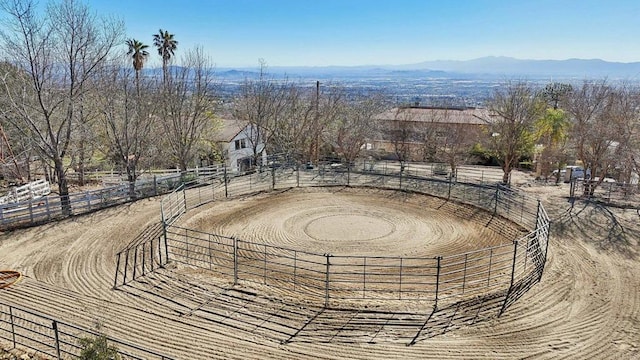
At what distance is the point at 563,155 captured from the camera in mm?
29672

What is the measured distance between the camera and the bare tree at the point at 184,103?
88.6ft

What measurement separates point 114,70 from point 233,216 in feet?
36.6

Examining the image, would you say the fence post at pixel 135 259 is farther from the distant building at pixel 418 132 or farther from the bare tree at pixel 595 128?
the distant building at pixel 418 132

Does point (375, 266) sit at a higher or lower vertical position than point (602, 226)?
higher

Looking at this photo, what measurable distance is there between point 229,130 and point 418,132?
53.6ft

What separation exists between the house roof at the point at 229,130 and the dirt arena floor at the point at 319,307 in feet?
51.8

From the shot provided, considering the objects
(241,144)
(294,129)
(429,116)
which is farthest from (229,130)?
(429,116)

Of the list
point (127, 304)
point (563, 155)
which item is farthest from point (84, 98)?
point (563, 155)

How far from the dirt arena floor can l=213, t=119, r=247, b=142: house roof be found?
1578 centimetres

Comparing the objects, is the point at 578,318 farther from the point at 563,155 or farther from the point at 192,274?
the point at 563,155

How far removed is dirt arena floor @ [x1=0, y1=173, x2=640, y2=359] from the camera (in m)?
9.57

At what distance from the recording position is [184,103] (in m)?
28.0

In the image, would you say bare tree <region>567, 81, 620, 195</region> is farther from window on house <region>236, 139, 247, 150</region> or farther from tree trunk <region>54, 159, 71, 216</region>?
tree trunk <region>54, 159, 71, 216</region>

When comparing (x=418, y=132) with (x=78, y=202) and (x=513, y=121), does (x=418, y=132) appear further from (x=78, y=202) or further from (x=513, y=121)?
(x=78, y=202)
